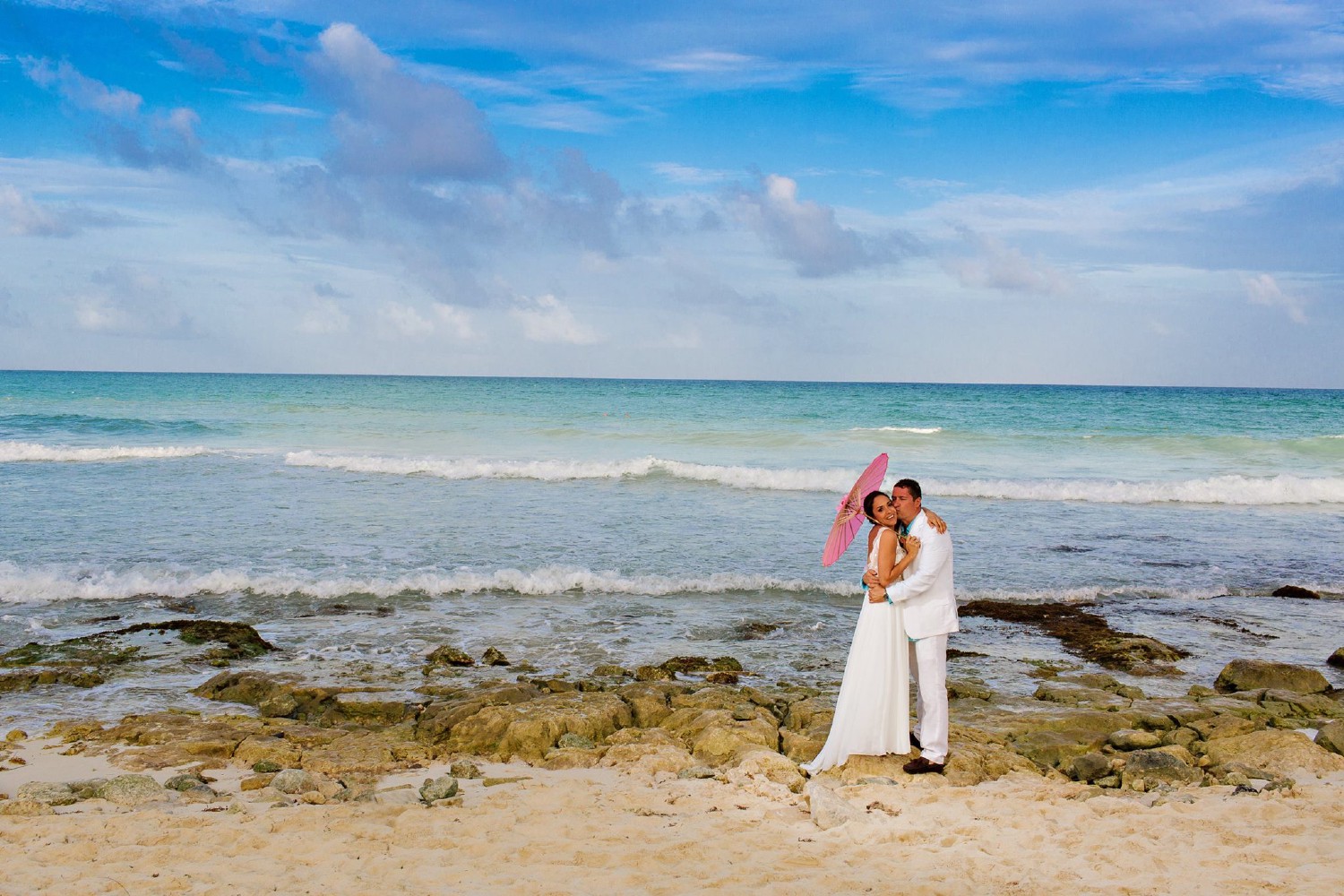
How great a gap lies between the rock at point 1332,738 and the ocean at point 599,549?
1806 mm

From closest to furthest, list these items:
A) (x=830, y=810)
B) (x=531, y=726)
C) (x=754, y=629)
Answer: (x=830, y=810) → (x=531, y=726) → (x=754, y=629)

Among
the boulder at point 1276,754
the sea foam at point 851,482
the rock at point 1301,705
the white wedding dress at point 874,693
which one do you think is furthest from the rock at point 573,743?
the sea foam at point 851,482

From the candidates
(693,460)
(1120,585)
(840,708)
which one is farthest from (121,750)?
(693,460)

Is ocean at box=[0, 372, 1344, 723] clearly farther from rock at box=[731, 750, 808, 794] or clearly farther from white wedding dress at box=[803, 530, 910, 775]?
rock at box=[731, 750, 808, 794]

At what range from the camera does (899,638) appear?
21.9ft

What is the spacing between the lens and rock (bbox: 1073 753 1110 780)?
267 inches

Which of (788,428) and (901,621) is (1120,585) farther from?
(788,428)

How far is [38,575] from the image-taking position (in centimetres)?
1240

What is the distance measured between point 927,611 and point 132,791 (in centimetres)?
553

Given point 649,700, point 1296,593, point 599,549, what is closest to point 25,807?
point 649,700

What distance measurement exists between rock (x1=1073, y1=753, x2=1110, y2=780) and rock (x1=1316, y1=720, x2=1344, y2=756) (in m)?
1.78

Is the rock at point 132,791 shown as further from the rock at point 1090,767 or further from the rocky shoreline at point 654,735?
the rock at point 1090,767

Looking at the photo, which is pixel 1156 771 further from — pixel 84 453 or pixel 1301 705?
pixel 84 453

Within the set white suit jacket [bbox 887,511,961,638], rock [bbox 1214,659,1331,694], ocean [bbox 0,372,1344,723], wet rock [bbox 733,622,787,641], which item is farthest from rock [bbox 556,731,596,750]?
rock [bbox 1214,659,1331,694]
